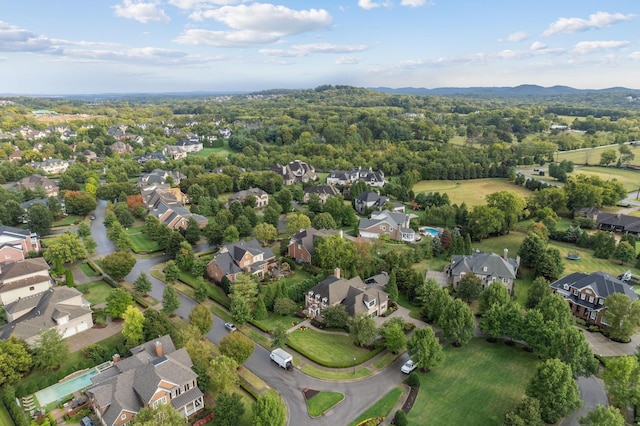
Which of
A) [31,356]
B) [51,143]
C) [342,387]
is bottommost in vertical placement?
[342,387]

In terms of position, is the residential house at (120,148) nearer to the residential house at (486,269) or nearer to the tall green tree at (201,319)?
the tall green tree at (201,319)

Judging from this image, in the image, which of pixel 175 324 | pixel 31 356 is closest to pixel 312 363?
pixel 175 324

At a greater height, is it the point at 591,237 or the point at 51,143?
the point at 51,143

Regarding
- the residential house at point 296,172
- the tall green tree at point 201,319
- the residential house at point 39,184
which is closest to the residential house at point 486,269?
the tall green tree at point 201,319

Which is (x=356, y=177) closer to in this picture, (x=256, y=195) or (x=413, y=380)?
(x=256, y=195)

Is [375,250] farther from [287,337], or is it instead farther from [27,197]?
[27,197]

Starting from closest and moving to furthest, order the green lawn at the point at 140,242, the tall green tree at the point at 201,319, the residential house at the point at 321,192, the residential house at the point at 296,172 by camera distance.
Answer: the tall green tree at the point at 201,319
the green lawn at the point at 140,242
the residential house at the point at 321,192
the residential house at the point at 296,172

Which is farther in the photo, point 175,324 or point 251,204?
point 251,204
